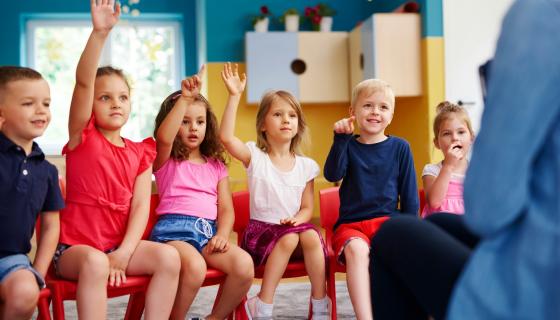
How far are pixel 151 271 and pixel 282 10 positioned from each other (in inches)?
159

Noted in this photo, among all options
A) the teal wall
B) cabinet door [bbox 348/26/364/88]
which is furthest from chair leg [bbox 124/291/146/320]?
the teal wall

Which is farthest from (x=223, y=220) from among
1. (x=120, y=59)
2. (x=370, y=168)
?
(x=120, y=59)

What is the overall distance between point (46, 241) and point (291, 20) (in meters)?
3.86

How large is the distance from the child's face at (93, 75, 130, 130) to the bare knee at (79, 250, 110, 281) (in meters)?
0.44

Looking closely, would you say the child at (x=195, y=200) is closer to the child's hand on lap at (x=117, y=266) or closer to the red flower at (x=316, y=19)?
the child's hand on lap at (x=117, y=266)

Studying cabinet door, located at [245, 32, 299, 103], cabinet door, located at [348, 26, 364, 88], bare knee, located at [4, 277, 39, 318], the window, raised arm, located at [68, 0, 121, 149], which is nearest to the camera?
bare knee, located at [4, 277, 39, 318]

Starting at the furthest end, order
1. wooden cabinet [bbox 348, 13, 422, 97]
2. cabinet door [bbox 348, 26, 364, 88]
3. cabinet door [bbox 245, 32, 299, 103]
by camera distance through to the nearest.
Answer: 1. cabinet door [bbox 245, 32, 299, 103]
2. cabinet door [bbox 348, 26, 364, 88]
3. wooden cabinet [bbox 348, 13, 422, 97]

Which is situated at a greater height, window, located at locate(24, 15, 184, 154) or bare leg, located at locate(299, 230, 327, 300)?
window, located at locate(24, 15, 184, 154)

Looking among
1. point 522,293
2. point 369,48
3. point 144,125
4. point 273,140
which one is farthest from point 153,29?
point 522,293

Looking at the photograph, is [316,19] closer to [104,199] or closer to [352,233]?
[352,233]

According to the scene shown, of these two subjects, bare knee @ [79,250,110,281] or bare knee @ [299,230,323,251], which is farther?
bare knee @ [299,230,323,251]

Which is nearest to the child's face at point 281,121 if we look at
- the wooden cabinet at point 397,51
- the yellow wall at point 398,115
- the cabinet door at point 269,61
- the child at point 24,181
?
the child at point 24,181

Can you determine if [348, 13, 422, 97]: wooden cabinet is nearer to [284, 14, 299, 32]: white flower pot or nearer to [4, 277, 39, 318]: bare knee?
[284, 14, 299, 32]: white flower pot

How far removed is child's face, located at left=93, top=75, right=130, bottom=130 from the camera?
2.03 meters
